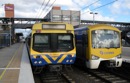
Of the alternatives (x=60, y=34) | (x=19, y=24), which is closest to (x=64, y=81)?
(x=60, y=34)

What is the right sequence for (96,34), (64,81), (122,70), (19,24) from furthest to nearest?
1. (19,24)
2. (122,70)
3. (96,34)
4. (64,81)

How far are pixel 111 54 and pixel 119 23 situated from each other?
99320 mm

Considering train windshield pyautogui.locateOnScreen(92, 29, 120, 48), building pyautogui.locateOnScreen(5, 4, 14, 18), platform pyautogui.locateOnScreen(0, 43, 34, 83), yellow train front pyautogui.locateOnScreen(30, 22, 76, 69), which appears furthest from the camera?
building pyautogui.locateOnScreen(5, 4, 14, 18)

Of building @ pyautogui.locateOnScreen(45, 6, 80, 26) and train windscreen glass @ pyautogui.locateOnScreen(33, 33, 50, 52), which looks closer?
train windscreen glass @ pyautogui.locateOnScreen(33, 33, 50, 52)

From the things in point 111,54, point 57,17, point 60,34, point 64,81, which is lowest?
point 64,81

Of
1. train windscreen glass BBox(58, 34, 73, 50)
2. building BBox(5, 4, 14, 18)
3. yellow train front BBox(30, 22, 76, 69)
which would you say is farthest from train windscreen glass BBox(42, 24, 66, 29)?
building BBox(5, 4, 14, 18)

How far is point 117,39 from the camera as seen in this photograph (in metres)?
16.1

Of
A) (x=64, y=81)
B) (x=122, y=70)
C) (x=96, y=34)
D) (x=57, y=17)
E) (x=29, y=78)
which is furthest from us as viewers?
(x=57, y=17)

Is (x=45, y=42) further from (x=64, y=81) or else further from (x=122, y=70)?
(x=122, y=70)

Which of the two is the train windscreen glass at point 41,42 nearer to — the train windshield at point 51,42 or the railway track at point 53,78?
the train windshield at point 51,42

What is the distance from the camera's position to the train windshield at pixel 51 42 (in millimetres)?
14414

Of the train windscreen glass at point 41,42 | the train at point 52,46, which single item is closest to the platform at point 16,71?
the train at point 52,46

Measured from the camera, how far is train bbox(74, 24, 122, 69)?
15438mm

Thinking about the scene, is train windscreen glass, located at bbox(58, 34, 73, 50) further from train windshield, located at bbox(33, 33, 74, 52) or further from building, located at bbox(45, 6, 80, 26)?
building, located at bbox(45, 6, 80, 26)
